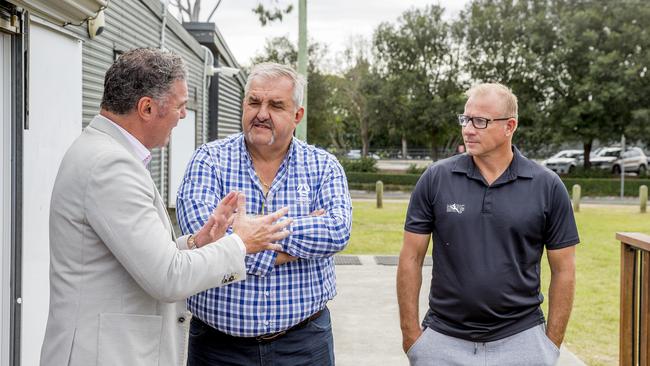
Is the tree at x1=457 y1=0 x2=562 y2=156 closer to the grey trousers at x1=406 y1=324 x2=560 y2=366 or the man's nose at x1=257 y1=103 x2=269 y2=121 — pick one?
the grey trousers at x1=406 y1=324 x2=560 y2=366

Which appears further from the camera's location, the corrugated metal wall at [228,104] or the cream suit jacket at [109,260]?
the corrugated metal wall at [228,104]

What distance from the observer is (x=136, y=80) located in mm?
2260

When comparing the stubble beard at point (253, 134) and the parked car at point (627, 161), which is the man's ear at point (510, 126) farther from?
the parked car at point (627, 161)

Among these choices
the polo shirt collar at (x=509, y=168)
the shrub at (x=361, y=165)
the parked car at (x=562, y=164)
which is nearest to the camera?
the polo shirt collar at (x=509, y=168)

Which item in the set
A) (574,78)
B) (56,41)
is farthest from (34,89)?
(574,78)

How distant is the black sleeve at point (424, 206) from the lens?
3.29 meters

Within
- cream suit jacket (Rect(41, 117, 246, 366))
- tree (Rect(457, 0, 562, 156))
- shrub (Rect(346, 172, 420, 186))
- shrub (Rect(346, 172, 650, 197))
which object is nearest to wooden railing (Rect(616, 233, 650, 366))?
cream suit jacket (Rect(41, 117, 246, 366))

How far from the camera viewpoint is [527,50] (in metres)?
37.6

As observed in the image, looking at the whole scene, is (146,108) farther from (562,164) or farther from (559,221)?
(562,164)

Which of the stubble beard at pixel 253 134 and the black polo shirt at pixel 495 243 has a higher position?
the stubble beard at pixel 253 134

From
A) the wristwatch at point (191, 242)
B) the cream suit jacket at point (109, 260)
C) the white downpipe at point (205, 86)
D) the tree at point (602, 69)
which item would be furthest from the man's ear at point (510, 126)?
the tree at point (602, 69)

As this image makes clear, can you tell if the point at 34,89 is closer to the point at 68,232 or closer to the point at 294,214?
the point at 294,214

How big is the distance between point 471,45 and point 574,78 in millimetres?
5876

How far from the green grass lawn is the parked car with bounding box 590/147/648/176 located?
14045 mm
